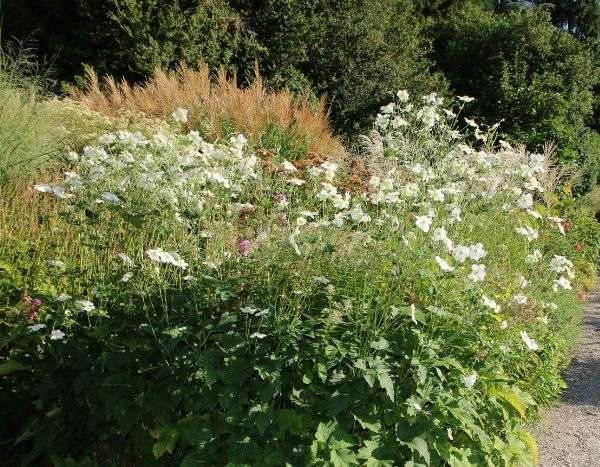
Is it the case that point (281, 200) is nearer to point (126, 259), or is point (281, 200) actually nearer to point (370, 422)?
point (126, 259)

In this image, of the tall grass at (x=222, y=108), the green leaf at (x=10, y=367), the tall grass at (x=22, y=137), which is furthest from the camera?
the tall grass at (x=222, y=108)

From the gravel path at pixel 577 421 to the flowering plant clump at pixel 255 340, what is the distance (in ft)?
1.42

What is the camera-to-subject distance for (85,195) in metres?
3.15

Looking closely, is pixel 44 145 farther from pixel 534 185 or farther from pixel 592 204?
pixel 592 204

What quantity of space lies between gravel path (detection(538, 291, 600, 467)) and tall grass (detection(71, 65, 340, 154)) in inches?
140

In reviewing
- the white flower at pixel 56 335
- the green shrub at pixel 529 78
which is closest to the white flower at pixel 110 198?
the white flower at pixel 56 335

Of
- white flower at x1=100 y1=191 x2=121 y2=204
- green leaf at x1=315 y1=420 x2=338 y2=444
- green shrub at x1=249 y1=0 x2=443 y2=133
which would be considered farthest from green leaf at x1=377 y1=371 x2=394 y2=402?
green shrub at x1=249 y1=0 x2=443 y2=133

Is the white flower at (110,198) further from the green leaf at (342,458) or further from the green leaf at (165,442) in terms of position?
the green leaf at (342,458)

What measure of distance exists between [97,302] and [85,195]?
496 mm

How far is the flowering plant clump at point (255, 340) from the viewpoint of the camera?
2572mm

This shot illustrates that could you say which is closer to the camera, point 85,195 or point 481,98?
point 85,195

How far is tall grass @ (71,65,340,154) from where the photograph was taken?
7.44m

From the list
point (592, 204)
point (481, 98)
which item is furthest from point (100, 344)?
point (481, 98)

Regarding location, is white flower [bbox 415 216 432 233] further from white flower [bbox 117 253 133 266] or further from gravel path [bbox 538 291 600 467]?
gravel path [bbox 538 291 600 467]
